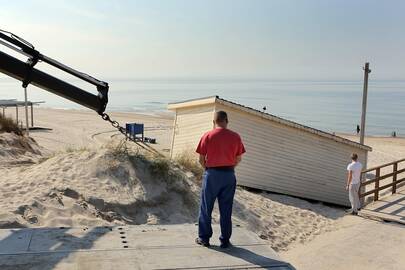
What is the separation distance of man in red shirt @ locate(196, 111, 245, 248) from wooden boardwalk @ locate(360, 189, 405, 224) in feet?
23.6

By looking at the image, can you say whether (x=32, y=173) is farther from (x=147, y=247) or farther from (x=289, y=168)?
(x=289, y=168)

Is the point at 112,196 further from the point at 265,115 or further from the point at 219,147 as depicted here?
the point at 265,115

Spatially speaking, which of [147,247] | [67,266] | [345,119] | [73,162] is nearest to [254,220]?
[73,162]

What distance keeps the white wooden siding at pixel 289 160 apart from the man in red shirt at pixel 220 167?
28.2ft

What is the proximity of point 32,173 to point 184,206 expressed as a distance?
295 centimetres

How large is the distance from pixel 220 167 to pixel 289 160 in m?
9.64

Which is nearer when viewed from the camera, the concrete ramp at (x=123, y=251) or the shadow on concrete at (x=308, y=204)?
the concrete ramp at (x=123, y=251)

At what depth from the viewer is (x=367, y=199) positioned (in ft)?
50.2

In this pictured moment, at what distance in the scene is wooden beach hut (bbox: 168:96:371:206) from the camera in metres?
14.4

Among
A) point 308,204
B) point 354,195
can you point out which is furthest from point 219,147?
point 308,204

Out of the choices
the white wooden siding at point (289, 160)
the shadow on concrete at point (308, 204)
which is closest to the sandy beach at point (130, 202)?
the shadow on concrete at point (308, 204)

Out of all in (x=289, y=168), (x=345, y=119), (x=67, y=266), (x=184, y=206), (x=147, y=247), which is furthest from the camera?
(x=345, y=119)

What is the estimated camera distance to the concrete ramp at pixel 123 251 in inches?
198

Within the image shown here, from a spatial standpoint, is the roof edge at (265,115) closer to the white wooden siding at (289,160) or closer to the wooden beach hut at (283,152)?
the wooden beach hut at (283,152)
